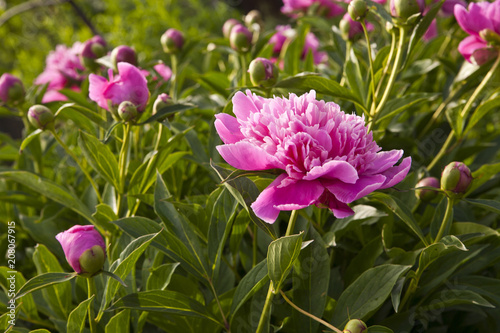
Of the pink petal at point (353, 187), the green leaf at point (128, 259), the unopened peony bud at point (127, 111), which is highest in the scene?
the unopened peony bud at point (127, 111)

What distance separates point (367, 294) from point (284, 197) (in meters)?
0.21

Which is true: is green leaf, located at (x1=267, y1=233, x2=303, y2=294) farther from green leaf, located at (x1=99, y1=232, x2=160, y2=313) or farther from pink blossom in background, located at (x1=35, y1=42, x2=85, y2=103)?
pink blossom in background, located at (x1=35, y1=42, x2=85, y2=103)

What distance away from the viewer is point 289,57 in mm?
1052

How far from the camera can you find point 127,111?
2.28ft

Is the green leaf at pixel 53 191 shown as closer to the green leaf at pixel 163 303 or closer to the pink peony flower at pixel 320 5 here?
the green leaf at pixel 163 303

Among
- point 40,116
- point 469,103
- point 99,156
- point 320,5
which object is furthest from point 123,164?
point 320,5

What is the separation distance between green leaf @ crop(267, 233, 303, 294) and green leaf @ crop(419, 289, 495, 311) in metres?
0.25

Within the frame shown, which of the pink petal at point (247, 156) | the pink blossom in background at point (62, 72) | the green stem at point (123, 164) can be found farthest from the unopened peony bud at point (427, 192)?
the pink blossom in background at point (62, 72)

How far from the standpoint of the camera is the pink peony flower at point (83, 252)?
570mm

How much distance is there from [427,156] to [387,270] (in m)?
0.41

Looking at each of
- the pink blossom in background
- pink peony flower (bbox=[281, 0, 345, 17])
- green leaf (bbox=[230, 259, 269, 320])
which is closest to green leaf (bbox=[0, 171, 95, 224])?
green leaf (bbox=[230, 259, 269, 320])

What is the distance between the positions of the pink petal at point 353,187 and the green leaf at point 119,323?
0.31 meters

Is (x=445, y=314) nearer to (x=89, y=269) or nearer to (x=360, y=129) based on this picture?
(x=360, y=129)

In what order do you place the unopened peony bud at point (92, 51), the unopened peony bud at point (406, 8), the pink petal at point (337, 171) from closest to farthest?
the pink petal at point (337, 171)
the unopened peony bud at point (406, 8)
the unopened peony bud at point (92, 51)
